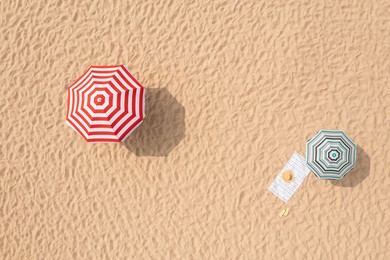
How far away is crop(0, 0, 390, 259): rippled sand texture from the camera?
21.9ft

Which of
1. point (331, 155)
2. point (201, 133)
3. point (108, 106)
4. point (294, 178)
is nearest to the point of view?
point (331, 155)

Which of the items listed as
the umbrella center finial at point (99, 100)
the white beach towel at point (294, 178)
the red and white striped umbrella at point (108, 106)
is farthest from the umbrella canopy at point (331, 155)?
the umbrella center finial at point (99, 100)

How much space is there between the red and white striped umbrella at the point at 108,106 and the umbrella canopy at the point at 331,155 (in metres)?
2.16

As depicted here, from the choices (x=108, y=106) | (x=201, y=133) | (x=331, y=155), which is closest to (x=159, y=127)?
(x=201, y=133)

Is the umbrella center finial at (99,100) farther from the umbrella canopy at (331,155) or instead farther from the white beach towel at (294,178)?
the umbrella canopy at (331,155)

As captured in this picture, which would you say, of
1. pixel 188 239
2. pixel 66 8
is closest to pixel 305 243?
pixel 188 239

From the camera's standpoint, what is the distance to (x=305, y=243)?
21.8 ft

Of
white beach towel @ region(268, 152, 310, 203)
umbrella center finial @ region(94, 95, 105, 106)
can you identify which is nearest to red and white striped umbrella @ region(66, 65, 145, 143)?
umbrella center finial @ region(94, 95, 105, 106)

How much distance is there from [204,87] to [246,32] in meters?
0.92

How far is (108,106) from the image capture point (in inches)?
254

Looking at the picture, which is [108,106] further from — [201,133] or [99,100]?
[201,133]

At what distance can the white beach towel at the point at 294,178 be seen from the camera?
6.70 meters

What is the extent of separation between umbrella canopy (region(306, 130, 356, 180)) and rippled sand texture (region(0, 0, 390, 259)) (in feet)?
1.14

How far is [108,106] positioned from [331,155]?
2765 millimetres
